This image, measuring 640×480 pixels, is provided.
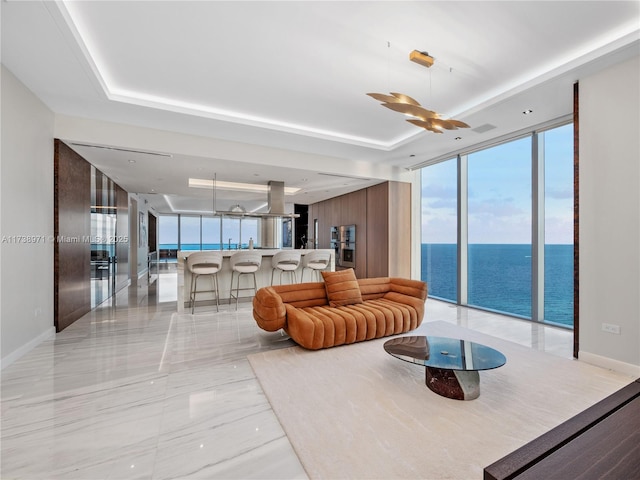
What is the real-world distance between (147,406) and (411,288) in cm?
324

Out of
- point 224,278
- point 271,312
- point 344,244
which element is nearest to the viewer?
point 271,312

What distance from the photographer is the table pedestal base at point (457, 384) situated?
2262 mm

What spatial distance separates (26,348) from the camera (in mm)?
3195

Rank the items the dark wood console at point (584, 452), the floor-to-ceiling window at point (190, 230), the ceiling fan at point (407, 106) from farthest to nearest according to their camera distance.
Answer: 1. the floor-to-ceiling window at point (190, 230)
2. the ceiling fan at point (407, 106)
3. the dark wood console at point (584, 452)

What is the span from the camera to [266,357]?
10.2ft

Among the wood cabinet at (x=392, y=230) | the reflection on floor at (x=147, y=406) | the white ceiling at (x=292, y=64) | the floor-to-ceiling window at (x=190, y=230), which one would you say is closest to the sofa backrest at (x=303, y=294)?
the reflection on floor at (x=147, y=406)

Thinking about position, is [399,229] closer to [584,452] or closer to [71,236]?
[71,236]

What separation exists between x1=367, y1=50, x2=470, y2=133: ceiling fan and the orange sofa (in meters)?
2.09

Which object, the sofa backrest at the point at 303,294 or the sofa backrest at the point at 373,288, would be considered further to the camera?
the sofa backrest at the point at 373,288

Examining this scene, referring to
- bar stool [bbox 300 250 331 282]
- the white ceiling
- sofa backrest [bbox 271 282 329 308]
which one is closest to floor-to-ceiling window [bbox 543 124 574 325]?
the white ceiling

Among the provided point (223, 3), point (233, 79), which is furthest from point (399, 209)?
point (223, 3)

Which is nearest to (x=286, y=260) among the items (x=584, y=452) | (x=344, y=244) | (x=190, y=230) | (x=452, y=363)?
(x=344, y=244)

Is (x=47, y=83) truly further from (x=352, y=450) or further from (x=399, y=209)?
(x=399, y=209)

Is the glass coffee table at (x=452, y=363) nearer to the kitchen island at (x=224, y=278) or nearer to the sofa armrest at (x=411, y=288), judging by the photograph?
the sofa armrest at (x=411, y=288)
